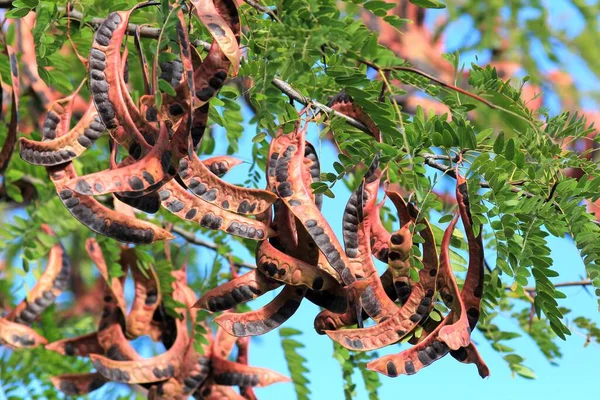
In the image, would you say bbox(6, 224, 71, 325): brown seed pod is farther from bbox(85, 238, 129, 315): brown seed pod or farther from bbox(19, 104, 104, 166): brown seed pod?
bbox(19, 104, 104, 166): brown seed pod

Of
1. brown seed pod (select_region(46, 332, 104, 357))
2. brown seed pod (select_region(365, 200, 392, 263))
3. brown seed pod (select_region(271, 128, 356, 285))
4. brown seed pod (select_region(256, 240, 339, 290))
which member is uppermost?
brown seed pod (select_region(365, 200, 392, 263))

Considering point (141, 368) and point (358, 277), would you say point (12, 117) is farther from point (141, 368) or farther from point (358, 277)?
point (358, 277)

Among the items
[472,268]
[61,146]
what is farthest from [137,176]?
[472,268]

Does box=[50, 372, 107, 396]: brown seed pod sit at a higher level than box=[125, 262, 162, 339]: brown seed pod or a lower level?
lower

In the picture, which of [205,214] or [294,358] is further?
[294,358]

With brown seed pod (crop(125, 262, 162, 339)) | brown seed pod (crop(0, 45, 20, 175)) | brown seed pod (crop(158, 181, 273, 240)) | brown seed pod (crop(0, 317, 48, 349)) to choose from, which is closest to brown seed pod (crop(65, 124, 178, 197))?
brown seed pod (crop(158, 181, 273, 240))

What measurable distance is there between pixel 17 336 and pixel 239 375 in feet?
2.57

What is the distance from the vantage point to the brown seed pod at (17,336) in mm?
3248

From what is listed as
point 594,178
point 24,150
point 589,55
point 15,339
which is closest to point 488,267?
point 594,178

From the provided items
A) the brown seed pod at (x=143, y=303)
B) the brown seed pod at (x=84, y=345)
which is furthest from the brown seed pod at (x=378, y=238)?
the brown seed pod at (x=84, y=345)

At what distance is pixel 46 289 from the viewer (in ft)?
10.7

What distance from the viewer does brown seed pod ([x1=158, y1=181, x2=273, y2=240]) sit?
1.92 metres

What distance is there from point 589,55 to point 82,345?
9.06ft

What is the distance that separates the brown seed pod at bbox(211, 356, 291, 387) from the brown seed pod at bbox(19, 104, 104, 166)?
106 cm
